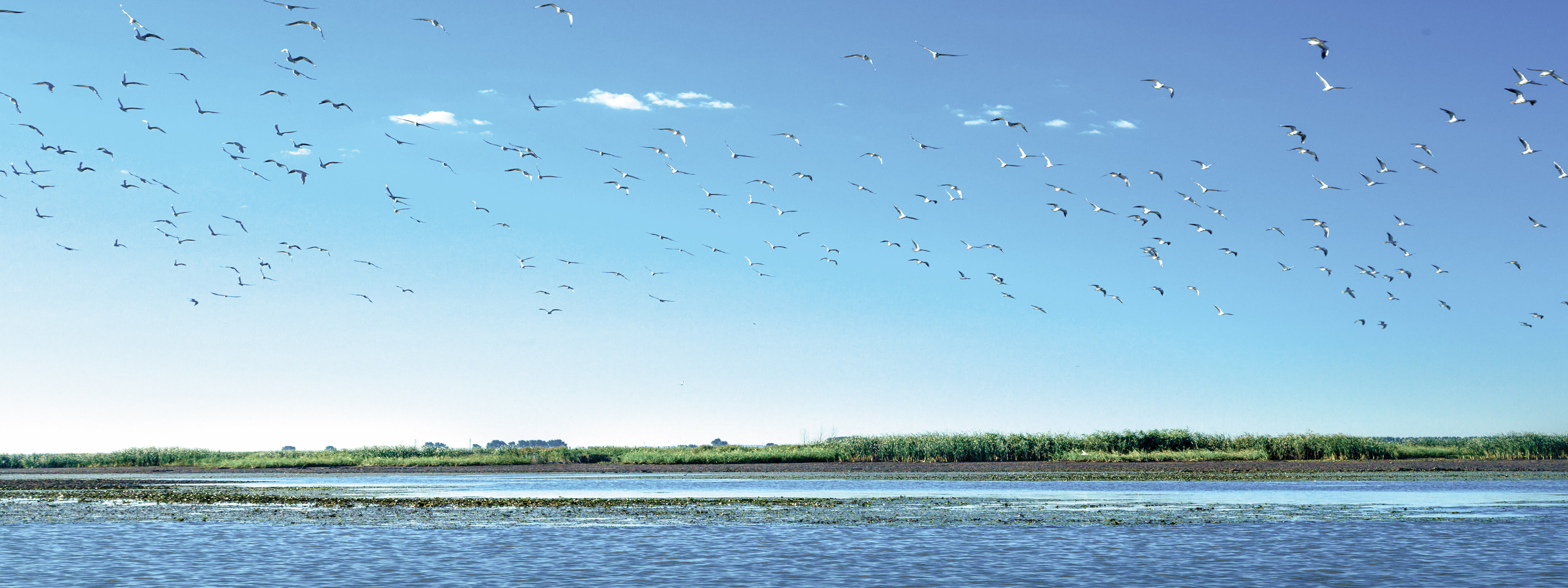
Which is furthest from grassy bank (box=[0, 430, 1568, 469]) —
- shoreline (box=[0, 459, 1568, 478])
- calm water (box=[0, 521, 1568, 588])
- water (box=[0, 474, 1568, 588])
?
calm water (box=[0, 521, 1568, 588])

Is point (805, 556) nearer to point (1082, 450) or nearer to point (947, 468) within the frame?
point (947, 468)

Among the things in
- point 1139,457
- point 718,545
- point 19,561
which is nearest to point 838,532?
point 718,545

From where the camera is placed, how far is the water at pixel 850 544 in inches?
804

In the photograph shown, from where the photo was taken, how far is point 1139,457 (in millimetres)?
81125

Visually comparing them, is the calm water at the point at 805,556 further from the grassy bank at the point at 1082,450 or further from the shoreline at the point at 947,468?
the grassy bank at the point at 1082,450

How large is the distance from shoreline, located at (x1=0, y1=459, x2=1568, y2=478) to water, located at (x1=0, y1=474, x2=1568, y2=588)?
2481 centimetres

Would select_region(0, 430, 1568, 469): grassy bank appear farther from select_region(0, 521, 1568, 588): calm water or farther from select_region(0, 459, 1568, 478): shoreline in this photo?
select_region(0, 521, 1568, 588): calm water

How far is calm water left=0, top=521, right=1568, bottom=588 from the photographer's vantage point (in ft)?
66.0

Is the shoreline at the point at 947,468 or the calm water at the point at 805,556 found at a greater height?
the shoreline at the point at 947,468

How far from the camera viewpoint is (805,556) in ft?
77.4

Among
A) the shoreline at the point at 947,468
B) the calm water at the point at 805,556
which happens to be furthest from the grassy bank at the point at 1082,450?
the calm water at the point at 805,556

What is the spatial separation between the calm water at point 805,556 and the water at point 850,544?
0.27 feet

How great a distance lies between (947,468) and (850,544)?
50.9 metres

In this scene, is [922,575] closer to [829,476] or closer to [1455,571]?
[1455,571]
